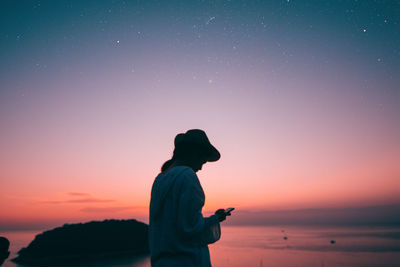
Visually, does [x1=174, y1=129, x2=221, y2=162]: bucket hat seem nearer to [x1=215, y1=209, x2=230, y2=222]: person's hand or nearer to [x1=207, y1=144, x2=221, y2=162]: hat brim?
[x1=207, y1=144, x2=221, y2=162]: hat brim

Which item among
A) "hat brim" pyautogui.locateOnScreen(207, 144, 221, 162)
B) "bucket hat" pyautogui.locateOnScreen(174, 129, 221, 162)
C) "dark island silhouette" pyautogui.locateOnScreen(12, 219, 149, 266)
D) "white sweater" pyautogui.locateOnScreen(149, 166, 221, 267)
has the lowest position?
"dark island silhouette" pyautogui.locateOnScreen(12, 219, 149, 266)

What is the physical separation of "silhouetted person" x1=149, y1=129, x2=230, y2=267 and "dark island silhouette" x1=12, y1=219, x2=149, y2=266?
84887mm

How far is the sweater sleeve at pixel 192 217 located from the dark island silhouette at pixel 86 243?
85.1m

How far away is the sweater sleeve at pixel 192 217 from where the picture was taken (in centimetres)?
184

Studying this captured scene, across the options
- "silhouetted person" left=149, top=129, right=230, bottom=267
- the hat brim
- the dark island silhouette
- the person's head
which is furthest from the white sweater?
the dark island silhouette

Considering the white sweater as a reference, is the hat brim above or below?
above

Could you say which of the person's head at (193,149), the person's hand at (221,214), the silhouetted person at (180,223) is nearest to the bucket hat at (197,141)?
the person's head at (193,149)

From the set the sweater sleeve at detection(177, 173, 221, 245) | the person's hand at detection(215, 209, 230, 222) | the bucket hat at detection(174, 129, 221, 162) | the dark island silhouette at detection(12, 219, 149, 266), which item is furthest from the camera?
the dark island silhouette at detection(12, 219, 149, 266)

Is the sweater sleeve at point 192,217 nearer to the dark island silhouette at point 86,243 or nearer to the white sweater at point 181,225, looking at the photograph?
the white sweater at point 181,225

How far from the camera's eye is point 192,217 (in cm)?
186

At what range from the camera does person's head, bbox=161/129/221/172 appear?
228cm

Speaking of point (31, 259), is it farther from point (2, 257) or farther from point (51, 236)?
point (2, 257)

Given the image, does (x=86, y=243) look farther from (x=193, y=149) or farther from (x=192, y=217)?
(x=192, y=217)

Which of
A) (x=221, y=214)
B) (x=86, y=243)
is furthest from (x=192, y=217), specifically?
(x=86, y=243)
